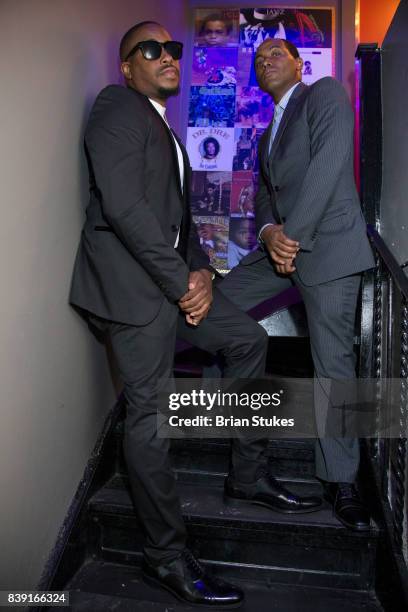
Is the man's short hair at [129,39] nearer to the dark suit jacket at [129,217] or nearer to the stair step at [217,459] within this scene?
the dark suit jacket at [129,217]

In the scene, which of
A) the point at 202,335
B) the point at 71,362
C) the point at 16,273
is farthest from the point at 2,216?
the point at 202,335

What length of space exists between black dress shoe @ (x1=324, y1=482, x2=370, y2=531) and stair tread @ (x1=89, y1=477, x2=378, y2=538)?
0.09 ft

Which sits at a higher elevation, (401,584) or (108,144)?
(108,144)

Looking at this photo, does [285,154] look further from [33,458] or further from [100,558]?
[100,558]

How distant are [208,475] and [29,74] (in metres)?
1.81

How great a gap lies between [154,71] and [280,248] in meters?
0.88

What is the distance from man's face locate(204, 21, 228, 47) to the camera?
4637 mm

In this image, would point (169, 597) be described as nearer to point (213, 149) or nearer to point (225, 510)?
point (225, 510)

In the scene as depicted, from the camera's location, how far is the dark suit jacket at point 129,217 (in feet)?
6.24

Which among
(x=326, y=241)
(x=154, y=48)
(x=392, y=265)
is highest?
(x=154, y=48)

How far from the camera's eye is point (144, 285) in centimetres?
200

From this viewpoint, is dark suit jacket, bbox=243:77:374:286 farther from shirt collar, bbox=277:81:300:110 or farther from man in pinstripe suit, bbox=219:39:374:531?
shirt collar, bbox=277:81:300:110

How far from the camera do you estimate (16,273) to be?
1.72m

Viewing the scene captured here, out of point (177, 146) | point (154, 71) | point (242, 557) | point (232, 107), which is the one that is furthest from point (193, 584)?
point (232, 107)
